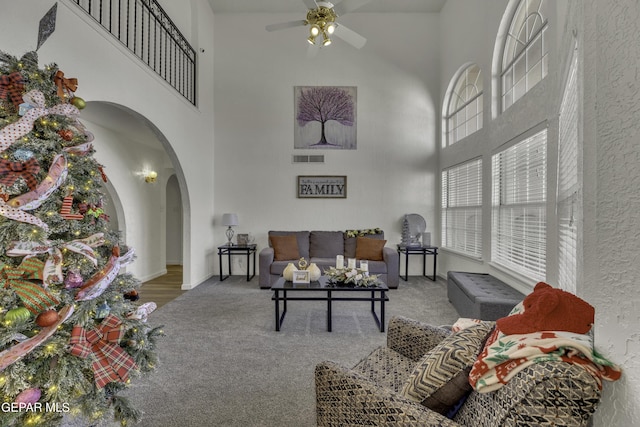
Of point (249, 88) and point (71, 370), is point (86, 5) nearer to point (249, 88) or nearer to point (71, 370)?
point (249, 88)

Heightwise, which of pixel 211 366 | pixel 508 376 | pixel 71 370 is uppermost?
pixel 508 376

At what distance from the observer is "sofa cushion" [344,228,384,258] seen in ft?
16.9

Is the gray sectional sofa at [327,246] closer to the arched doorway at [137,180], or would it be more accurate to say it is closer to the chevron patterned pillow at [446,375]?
→ the arched doorway at [137,180]

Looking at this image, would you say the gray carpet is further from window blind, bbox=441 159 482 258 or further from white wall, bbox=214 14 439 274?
white wall, bbox=214 14 439 274

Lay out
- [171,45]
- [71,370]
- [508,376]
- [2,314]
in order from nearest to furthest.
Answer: [508,376] < [2,314] < [71,370] < [171,45]

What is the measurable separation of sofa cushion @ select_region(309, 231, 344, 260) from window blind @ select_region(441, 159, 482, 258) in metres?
1.91

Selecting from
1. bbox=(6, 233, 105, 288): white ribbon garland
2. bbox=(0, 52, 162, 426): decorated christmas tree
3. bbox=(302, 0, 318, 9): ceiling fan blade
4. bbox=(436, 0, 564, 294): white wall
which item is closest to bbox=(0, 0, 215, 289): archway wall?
Answer: bbox=(0, 52, 162, 426): decorated christmas tree

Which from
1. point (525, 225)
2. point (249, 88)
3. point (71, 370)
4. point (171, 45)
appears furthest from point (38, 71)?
point (249, 88)

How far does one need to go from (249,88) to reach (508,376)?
18.9ft

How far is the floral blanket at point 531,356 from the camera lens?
0.77 meters

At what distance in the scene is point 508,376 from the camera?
0.86 m

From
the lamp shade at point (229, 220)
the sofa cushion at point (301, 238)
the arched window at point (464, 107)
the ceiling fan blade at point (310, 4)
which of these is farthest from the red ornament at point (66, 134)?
the arched window at point (464, 107)

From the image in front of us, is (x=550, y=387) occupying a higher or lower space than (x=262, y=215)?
lower

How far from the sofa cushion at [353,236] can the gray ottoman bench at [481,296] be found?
5.54 ft
